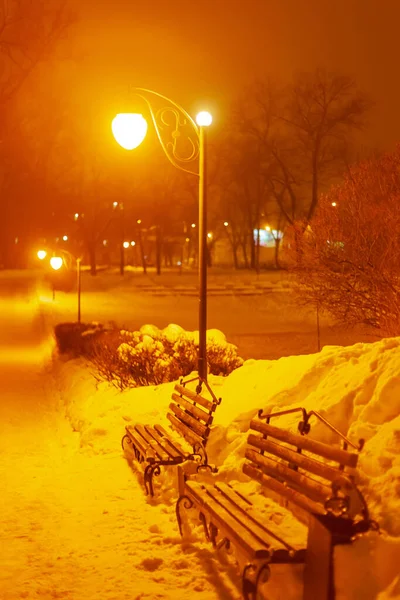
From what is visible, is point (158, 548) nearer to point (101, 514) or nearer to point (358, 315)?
point (101, 514)

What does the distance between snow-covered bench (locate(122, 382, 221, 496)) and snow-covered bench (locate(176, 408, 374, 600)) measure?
133 centimetres

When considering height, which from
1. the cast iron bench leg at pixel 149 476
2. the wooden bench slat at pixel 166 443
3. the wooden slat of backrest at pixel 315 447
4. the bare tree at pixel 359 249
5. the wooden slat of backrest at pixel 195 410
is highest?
the bare tree at pixel 359 249

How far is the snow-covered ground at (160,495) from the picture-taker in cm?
491

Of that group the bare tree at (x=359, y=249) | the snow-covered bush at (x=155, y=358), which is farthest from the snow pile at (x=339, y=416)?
the bare tree at (x=359, y=249)

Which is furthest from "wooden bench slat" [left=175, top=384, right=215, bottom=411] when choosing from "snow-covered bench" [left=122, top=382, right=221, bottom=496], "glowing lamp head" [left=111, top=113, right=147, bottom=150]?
"glowing lamp head" [left=111, top=113, right=147, bottom=150]

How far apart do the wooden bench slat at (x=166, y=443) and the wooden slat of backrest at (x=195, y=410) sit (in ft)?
1.20

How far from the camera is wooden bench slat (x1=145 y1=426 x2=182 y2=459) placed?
7.64m

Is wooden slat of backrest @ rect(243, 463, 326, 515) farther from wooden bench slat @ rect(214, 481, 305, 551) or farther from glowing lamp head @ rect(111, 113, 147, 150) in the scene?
glowing lamp head @ rect(111, 113, 147, 150)

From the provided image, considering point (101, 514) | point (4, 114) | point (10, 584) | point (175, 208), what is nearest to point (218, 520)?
point (10, 584)

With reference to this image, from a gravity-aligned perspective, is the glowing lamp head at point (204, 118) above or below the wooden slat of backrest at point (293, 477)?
above

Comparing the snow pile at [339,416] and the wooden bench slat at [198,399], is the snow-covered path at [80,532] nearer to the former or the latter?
the snow pile at [339,416]

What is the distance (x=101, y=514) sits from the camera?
7004 millimetres

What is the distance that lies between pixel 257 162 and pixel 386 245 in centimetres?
4621

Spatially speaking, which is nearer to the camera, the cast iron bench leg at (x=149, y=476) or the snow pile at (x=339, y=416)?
the snow pile at (x=339, y=416)
